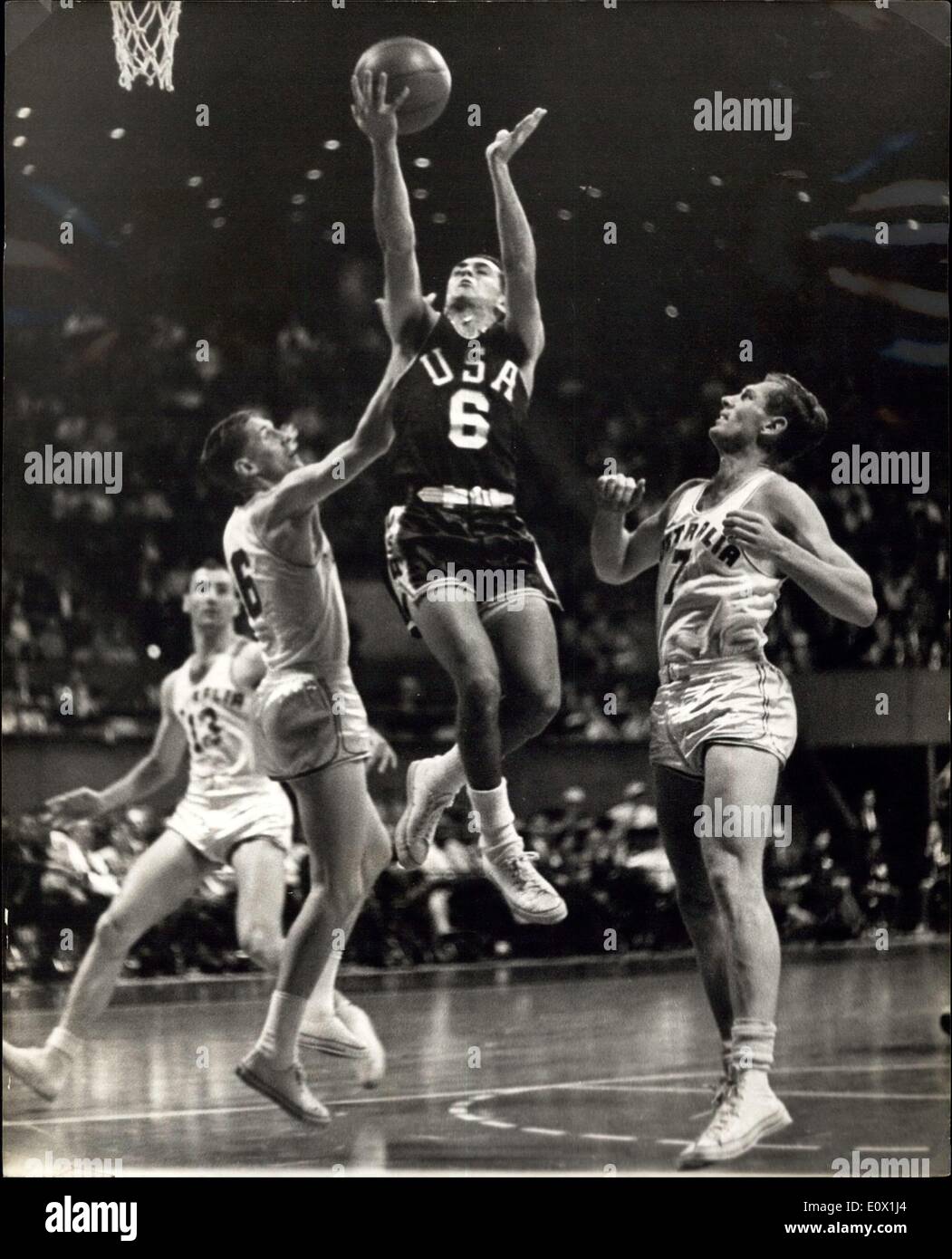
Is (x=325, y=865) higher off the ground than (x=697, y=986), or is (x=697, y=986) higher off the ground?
(x=325, y=865)

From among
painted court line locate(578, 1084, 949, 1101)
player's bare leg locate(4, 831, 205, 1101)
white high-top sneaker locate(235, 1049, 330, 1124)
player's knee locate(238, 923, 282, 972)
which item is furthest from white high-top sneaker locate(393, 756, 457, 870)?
painted court line locate(578, 1084, 949, 1101)

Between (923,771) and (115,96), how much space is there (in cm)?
345

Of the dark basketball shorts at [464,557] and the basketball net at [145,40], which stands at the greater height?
the basketball net at [145,40]

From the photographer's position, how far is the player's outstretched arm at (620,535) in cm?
496

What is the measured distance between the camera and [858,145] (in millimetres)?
5004

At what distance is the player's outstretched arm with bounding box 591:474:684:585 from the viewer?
4.96 meters

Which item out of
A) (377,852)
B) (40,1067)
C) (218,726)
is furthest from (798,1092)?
(40,1067)

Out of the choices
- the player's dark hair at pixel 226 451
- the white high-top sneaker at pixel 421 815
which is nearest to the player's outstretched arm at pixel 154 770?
the player's dark hair at pixel 226 451

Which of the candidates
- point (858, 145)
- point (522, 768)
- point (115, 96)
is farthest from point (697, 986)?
point (115, 96)

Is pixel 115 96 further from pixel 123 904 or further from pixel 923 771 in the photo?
pixel 923 771

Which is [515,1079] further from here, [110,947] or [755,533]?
[755,533]

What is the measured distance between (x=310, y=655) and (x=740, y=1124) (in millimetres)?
2005

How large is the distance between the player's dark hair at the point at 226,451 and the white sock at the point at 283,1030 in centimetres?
164

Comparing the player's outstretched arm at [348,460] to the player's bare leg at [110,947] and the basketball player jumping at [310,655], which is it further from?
the player's bare leg at [110,947]
